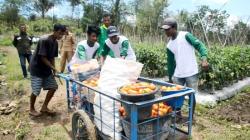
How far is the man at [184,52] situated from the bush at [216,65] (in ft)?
7.75

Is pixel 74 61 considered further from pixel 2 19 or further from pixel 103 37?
pixel 2 19

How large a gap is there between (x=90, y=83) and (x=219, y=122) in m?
2.54

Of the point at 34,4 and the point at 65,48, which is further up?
the point at 34,4

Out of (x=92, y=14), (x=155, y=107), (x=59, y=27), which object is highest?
(x=92, y=14)

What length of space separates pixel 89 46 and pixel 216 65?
345 cm

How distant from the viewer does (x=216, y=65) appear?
7434mm

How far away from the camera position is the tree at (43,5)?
47.5 metres

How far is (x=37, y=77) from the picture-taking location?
5703 millimetres

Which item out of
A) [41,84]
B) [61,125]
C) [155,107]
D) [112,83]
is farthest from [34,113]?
[155,107]

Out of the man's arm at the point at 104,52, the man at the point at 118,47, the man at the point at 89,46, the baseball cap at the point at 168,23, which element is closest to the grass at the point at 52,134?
the man at the point at 89,46

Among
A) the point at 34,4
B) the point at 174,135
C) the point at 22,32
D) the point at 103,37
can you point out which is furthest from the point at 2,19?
the point at 174,135

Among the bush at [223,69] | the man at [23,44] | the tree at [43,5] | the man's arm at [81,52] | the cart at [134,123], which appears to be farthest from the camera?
the tree at [43,5]

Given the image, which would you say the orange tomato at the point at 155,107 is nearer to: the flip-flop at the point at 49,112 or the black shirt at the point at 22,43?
the flip-flop at the point at 49,112

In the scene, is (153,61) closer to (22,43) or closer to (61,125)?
(22,43)
